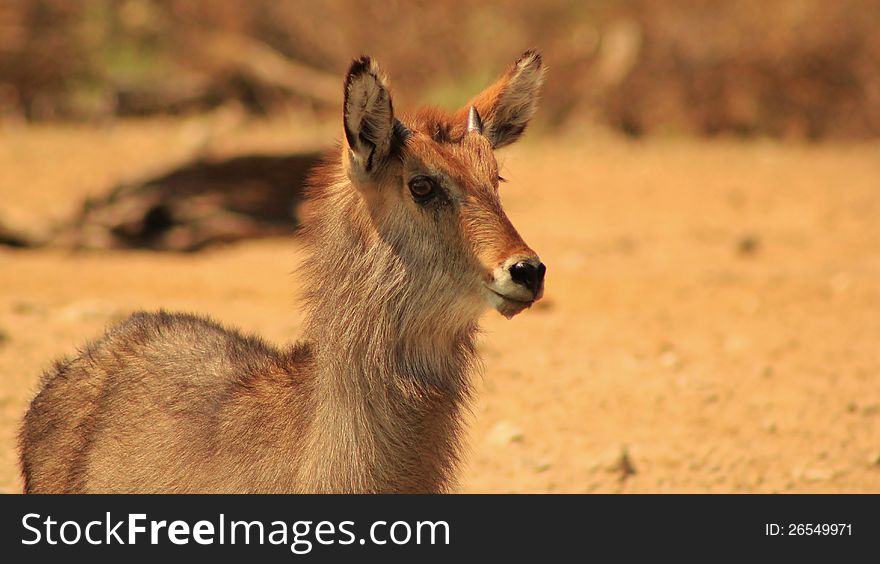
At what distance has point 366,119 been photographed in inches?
181

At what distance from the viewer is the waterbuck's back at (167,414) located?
16.1 feet

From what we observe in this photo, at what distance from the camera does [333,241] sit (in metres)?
4.91

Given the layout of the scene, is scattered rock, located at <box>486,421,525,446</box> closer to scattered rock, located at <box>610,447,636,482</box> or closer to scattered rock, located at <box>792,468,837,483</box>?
scattered rock, located at <box>610,447,636,482</box>

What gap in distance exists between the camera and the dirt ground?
6.95 metres

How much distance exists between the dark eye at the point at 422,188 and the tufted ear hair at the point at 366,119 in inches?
6.3

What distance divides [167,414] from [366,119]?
164 centimetres

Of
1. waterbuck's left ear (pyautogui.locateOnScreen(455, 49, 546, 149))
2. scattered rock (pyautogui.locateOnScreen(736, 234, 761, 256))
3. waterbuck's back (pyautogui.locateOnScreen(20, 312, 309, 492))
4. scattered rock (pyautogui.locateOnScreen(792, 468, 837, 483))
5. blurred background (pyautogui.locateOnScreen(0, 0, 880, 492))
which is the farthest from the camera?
scattered rock (pyautogui.locateOnScreen(736, 234, 761, 256))

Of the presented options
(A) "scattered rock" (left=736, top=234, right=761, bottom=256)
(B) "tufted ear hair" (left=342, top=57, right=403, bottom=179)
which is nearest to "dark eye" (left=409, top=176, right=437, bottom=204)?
(B) "tufted ear hair" (left=342, top=57, right=403, bottom=179)

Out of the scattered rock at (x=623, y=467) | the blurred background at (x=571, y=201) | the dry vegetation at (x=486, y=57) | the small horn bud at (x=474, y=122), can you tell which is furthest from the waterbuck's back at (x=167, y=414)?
the dry vegetation at (x=486, y=57)

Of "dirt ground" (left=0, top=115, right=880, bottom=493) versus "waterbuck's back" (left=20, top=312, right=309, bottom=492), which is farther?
"dirt ground" (left=0, top=115, right=880, bottom=493)

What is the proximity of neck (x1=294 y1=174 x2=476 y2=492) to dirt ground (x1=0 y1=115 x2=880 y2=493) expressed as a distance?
5.15 feet

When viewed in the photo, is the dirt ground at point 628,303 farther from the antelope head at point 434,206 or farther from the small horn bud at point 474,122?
the antelope head at point 434,206
